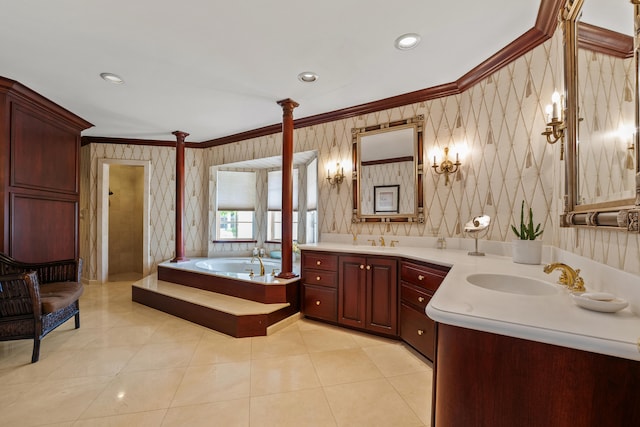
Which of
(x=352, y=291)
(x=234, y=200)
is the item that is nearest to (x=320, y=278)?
(x=352, y=291)

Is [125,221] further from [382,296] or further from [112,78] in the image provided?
[382,296]

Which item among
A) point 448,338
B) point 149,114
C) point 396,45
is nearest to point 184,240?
point 149,114

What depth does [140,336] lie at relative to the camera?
8.56 feet

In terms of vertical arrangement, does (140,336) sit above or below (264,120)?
below

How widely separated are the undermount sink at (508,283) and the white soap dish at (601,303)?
45 centimetres

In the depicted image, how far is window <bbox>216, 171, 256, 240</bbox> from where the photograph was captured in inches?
194

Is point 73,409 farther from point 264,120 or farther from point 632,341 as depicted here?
point 264,120

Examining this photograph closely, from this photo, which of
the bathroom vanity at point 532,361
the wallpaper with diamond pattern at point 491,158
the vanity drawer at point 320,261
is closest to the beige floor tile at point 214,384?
the vanity drawer at point 320,261

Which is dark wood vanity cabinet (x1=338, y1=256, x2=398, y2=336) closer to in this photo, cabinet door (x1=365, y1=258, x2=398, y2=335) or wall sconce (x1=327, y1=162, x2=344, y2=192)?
cabinet door (x1=365, y1=258, x2=398, y2=335)

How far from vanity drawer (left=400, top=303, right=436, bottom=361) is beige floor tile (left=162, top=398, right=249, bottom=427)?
1362mm

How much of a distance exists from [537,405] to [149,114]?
439cm

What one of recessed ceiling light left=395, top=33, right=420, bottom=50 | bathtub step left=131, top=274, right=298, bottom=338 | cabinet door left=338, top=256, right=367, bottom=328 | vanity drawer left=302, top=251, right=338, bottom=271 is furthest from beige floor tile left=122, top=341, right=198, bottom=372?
recessed ceiling light left=395, top=33, right=420, bottom=50

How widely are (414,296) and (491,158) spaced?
138cm

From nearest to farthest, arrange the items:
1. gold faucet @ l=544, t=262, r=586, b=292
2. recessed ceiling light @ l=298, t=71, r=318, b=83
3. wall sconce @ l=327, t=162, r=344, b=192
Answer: gold faucet @ l=544, t=262, r=586, b=292 → recessed ceiling light @ l=298, t=71, r=318, b=83 → wall sconce @ l=327, t=162, r=344, b=192
